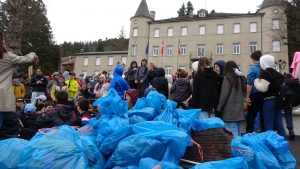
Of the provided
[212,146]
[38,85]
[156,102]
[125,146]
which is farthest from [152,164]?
[38,85]

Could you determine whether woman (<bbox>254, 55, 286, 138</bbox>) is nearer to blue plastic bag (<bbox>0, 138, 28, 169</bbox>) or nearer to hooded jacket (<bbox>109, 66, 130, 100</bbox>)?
hooded jacket (<bbox>109, 66, 130, 100</bbox>)

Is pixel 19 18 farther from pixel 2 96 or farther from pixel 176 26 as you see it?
pixel 176 26

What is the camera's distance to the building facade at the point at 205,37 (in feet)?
121

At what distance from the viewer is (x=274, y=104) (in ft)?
15.7

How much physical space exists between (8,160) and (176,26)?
41174mm

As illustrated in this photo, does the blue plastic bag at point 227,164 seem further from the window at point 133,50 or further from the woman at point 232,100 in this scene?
the window at point 133,50

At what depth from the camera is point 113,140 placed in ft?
10.4

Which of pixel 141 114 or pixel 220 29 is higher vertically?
pixel 220 29

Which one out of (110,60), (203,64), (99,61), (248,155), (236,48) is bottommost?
(248,155)

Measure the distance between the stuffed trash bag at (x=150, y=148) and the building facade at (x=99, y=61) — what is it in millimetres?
45138

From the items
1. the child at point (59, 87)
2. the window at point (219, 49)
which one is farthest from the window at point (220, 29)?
the child at point (59, 87)

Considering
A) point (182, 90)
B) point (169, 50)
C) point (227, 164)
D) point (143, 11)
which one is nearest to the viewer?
point (227, 164)

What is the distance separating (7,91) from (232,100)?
375cm

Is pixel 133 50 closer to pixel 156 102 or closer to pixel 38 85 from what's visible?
pixel 38 85
